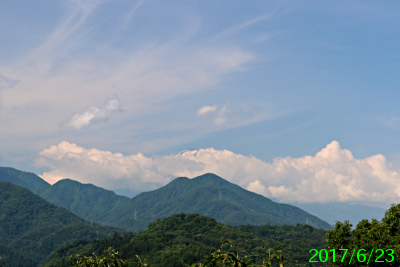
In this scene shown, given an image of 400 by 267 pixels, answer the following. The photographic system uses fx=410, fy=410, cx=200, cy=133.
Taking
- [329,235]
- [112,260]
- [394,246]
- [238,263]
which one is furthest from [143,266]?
[329,235]

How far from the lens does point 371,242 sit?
174ft

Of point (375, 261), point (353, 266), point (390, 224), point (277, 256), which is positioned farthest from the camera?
point (390, 224)

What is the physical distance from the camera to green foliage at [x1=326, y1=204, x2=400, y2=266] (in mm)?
47125

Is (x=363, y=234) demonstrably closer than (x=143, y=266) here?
No

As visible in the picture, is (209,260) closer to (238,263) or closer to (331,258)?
(238,263)

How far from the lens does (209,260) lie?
1553 cm

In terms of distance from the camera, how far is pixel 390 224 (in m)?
53.8

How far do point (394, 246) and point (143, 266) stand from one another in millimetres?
39815

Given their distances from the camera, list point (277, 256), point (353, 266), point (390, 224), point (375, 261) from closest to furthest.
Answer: point (277, 256) → point (375, 261) → point (353, 266) → point (390, 224)

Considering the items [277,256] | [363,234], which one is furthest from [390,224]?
[277,256]

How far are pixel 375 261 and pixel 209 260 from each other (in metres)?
37.3

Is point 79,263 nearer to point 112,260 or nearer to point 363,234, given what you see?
point 112,260

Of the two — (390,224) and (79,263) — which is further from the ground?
(390,224)

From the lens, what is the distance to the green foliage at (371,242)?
47.1 meters
